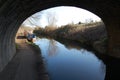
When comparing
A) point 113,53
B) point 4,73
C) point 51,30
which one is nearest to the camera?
point 4,73

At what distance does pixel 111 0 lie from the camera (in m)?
15.9

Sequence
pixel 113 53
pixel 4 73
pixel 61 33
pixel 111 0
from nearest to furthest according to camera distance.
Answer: pixel 4 73, pixel 111 0, pixel 113 53, pixel 61 33

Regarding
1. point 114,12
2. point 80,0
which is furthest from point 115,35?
point 80,0

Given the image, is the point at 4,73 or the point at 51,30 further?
the point at 51,30

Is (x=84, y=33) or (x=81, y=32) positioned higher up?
(x=81, y=32)

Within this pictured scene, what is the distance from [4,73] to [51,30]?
5731 cm

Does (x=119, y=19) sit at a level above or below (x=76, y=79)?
above

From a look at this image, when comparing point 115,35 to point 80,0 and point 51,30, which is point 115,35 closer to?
point 80,0

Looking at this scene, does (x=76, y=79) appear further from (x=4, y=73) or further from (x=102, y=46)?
(x=102, y=46)

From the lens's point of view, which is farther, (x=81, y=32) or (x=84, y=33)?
(x=81, y=32)

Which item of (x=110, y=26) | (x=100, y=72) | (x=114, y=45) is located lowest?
(x=100, y=72)

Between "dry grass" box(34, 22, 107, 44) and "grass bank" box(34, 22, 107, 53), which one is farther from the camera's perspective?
"dry grass" box(34, 22, 107, 44)

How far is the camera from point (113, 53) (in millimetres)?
22141

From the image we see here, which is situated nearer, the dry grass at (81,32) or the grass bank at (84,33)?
the grass bank at (84,33)
